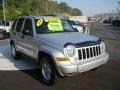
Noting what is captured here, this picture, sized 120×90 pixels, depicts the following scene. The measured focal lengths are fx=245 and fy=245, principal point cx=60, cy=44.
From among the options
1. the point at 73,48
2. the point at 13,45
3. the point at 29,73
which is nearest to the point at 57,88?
the point at 73,48

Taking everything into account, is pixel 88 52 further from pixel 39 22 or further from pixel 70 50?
pixel 39 22

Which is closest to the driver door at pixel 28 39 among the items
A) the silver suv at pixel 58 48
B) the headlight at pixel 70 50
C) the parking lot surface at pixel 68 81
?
the silver suv at pixel 58 48

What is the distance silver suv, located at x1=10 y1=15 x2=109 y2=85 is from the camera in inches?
248

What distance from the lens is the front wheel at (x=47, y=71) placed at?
21.8 feet

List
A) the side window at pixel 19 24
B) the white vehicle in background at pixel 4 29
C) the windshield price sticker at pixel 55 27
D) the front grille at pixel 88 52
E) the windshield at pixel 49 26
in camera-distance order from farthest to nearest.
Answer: the white vehicle in background at pixel 4 29
the side window at pixel 19 24
the windshield price sticker at pixel 55 27
the windshield at pixel 49 26
the front grille at pixel 88 52

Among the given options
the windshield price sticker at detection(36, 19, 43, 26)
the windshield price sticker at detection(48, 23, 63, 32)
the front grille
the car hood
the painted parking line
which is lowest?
the painted parking line

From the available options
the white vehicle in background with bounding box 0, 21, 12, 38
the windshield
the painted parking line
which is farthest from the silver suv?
the white vehicle in background with bounding box 0, 21, 12, 38

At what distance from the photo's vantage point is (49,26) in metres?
7.94

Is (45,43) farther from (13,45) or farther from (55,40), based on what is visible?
(13,45)

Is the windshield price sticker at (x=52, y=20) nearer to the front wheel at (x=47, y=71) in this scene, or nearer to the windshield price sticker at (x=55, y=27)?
the windshield price sticker at (x=55, y=27)

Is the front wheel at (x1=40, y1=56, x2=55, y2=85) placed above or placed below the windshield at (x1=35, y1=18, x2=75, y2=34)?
below

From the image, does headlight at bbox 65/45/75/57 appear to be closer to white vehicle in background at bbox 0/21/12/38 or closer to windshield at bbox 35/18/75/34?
windshield at bbox 35/18/75/34

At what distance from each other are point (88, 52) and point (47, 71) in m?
1.32

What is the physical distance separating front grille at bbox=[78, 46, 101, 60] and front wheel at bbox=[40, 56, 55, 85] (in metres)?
0.85
